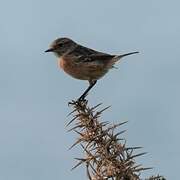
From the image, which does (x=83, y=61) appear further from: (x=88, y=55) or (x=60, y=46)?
(x=60, y=46)

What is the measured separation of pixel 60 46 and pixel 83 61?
969 mm

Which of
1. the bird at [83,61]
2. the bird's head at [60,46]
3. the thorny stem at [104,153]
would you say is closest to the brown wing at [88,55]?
the bird at [83,61]

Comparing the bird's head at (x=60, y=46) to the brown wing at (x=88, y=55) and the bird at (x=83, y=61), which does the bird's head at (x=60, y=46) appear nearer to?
the bird at (x=83, y=61)

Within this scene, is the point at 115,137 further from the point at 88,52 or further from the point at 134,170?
the point at 88,52

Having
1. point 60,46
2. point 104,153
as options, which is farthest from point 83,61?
point 104,153

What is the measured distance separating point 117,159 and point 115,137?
25 centimetres

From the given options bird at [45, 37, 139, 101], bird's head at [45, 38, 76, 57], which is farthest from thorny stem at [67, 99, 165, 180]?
bird's head at [45, 38, 76, 57]

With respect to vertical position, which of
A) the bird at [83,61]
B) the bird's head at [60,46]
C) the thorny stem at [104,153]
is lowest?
the thorny stem at [104,153]

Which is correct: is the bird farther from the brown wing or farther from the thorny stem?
the thorny stem

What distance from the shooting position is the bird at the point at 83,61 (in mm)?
8656

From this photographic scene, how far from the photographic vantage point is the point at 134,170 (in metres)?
2.11

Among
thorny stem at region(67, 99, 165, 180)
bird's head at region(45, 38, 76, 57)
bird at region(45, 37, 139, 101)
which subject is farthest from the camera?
bird's head at region(45, 38, 76, 57)

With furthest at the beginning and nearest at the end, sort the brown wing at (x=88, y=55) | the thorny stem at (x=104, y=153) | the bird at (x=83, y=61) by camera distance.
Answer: the brown wing at (x=88, y=55)
the bird at (x=83, y=61)
the thorny stem at (x=104, y=153)

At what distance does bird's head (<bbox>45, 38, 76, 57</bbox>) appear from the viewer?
32.0ft
